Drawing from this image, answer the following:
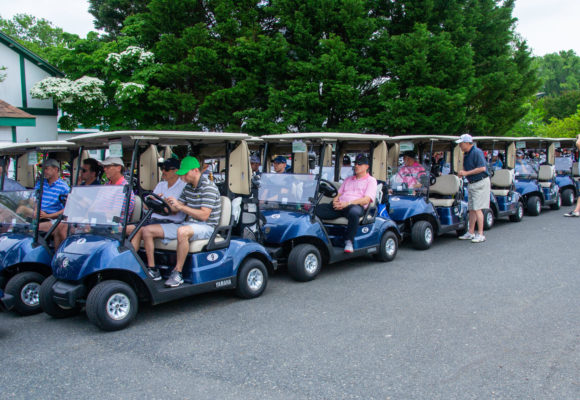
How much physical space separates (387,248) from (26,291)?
4887 mm

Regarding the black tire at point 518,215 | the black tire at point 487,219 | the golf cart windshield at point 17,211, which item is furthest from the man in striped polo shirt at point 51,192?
the black tire at point 518,215

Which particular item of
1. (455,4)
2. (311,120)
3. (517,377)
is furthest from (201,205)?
(455,4)

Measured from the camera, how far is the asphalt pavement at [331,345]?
10.9 feet

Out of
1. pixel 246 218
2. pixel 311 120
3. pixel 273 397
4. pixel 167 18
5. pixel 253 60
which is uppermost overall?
pixel 167 18

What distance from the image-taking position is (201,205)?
17.2 feet

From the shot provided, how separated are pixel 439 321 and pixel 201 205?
2.74 metres

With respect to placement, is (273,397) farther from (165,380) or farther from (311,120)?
(311,120)

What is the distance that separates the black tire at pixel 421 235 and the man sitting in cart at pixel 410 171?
73cm

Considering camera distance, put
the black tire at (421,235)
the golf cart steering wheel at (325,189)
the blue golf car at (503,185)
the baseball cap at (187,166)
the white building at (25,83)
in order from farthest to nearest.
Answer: the white building at (25,83) → the blue golf car at (503,185) → the black tire at (421,235) → the golf cart steering wheel at (325,189) → the baseball cap at (187,166)

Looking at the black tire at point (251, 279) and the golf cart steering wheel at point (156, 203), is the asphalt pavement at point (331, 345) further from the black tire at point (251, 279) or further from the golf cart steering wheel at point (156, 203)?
the golf cart steering wheel at point (156, 203)


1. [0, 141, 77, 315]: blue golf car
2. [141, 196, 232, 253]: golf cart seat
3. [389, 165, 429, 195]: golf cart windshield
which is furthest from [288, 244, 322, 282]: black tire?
[389, 165, 429, 195]: golf cart windshield

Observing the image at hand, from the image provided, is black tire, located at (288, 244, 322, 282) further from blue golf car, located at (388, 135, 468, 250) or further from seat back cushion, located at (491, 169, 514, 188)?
seat back cushion, located at (491, 169, 514, 188)

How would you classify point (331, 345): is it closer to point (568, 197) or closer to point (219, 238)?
point (219, 238)

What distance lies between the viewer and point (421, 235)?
26.6 feet
